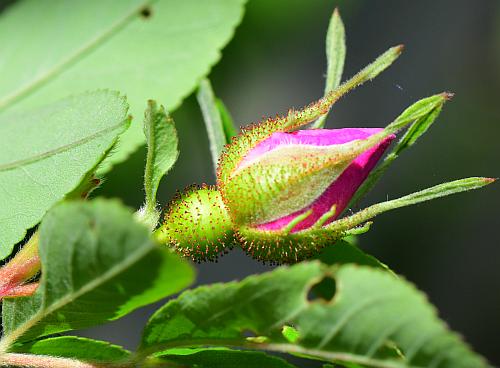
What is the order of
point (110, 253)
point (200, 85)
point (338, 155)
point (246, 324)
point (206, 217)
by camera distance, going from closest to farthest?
point (110, 253), point (246, 324), point (338, 155), point (206, 217), point (200, 85)

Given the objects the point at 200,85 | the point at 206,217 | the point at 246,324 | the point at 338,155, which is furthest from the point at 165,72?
the point at 246,324

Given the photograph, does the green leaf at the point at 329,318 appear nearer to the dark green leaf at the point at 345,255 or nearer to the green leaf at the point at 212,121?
the dark green leaf at the point at 345,255

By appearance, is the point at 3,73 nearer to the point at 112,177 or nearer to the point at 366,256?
the point at 112,177

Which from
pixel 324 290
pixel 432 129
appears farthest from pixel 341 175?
pixel 432 129

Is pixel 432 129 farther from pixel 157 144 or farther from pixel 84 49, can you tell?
pixel 157 144

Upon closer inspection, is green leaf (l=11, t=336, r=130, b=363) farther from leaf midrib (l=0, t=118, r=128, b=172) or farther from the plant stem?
leaf midrib (l=0, t=118, r=128, b=172)

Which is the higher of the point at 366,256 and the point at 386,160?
the point at 386,160

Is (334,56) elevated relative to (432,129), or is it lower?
lower
